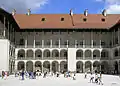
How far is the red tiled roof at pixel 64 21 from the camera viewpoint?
6688 cm

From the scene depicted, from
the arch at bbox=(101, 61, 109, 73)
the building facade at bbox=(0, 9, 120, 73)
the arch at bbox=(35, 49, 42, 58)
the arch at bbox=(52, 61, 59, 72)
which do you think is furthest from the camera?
the arch at bbox=(35, 49, 42, 58)

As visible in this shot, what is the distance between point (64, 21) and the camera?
2726 inches

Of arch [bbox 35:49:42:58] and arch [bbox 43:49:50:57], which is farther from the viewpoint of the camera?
arch [bbox 35:49:42:58]

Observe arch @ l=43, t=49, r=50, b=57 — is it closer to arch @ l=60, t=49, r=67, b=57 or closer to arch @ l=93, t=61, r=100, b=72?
arch @ l=60, t=49, r=67, b=57

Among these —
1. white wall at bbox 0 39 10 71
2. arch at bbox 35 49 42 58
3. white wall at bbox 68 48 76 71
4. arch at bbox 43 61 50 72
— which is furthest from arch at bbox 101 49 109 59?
white wall at bbox 0 39 10 71

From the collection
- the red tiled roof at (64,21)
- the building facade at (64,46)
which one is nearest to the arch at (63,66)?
the building facade at (64,46)

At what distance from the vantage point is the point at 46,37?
220 feet

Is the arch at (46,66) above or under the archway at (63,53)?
under

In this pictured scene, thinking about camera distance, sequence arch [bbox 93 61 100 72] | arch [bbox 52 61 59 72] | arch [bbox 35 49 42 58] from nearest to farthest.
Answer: arch [bbox 93 61 100 72] < arch [bbox 52 61 59 72] < arch [bbox 35 49 42 58]

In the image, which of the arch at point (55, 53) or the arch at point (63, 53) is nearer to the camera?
the arch at point (63, 53)

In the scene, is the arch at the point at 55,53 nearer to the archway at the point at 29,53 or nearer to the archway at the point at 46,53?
the archway at the point at 46,53

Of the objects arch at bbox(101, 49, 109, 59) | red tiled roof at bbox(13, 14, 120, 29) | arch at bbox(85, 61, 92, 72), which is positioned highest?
red tiled roof at bbox(13, 14, 120, 29)

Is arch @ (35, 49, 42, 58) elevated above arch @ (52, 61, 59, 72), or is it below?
above

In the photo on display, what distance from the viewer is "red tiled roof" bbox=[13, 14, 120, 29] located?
6688 centimetres
